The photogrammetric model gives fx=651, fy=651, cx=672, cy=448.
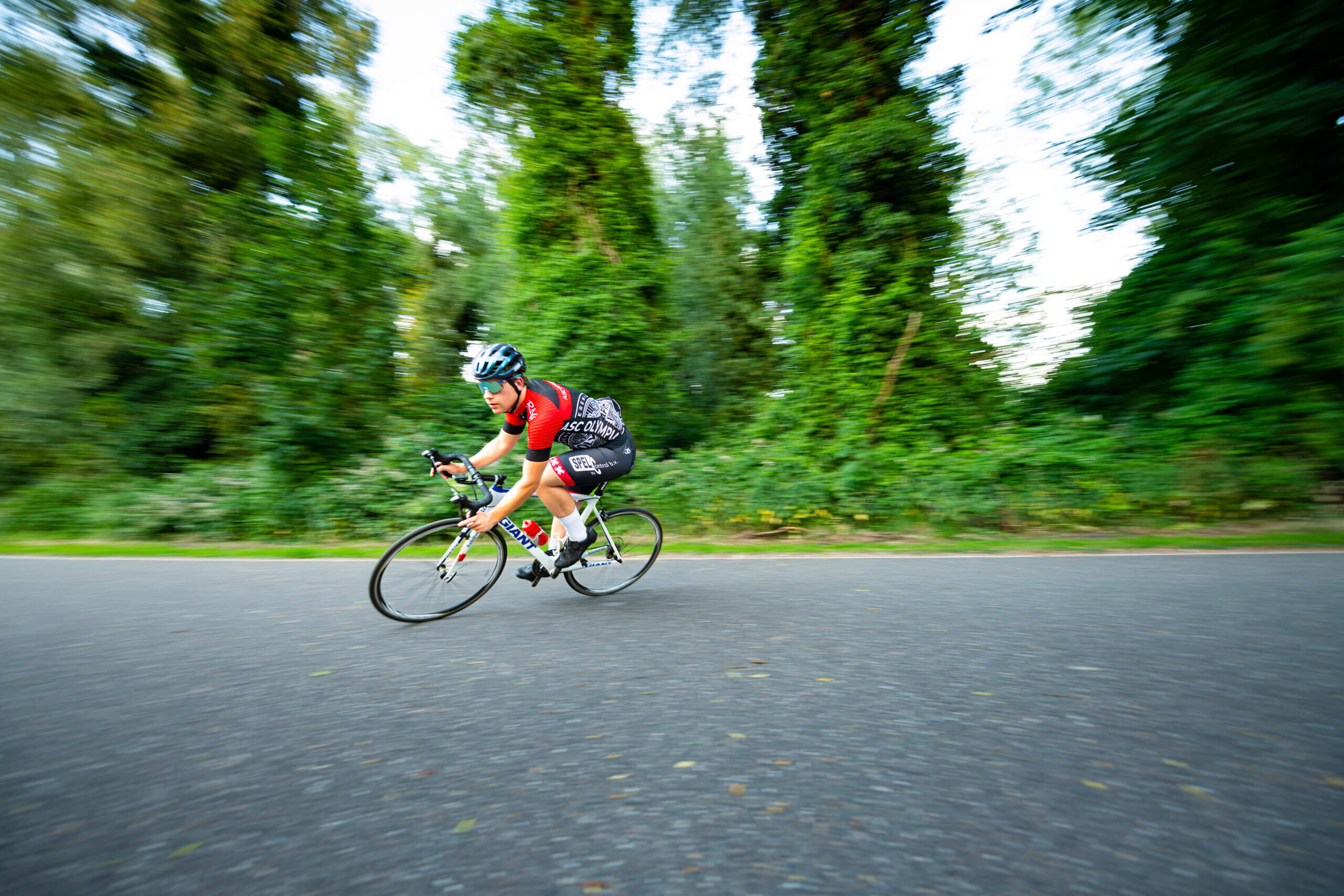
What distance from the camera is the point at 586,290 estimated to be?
1151 cm

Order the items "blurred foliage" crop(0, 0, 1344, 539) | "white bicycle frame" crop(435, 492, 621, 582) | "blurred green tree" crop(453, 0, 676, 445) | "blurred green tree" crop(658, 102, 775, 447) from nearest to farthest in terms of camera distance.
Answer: "white bicycle frame" crop(435, 492, 621, 582), "blurred foliage" crop(0, 0, 1344, 539), "blurred green tree" crop(453, 0, 676, 445), "blurred green tree" crop(658, 102, 775, 447)

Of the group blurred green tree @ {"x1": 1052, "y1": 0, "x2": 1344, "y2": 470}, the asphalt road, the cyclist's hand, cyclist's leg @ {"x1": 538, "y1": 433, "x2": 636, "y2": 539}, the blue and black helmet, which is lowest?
the asphalt road

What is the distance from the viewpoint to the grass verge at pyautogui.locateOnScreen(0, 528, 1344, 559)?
7633mm

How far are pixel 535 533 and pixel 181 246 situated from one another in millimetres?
11736

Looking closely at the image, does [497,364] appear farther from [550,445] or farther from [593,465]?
[593,465]

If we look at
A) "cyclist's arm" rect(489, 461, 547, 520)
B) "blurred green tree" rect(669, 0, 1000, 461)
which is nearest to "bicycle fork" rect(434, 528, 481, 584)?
"cyclist's arm" rect(489, 461, 547, 520)

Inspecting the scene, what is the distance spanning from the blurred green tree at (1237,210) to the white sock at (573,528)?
8639 millimetres

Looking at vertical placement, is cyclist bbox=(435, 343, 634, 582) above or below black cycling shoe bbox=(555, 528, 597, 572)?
above

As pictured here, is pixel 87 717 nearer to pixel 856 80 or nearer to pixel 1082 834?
pixel 1082 834

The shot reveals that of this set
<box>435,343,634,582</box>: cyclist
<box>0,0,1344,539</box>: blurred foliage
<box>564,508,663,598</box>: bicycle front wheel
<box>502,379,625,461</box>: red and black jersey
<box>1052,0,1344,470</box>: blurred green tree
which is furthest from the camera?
<box>0,0,1344,539</box>: blurred foliage

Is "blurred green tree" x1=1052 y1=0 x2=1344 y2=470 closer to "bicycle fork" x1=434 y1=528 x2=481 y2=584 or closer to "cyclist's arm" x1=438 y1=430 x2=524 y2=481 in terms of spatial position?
"cyclist's arm" x1=438 y1=430 x2=524 y2=481

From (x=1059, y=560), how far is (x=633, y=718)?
19.3 ft

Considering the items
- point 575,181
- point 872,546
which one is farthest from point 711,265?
point 872,546

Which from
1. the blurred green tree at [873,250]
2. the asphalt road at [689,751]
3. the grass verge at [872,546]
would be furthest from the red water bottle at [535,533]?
the blurred green tree at [873,250]
